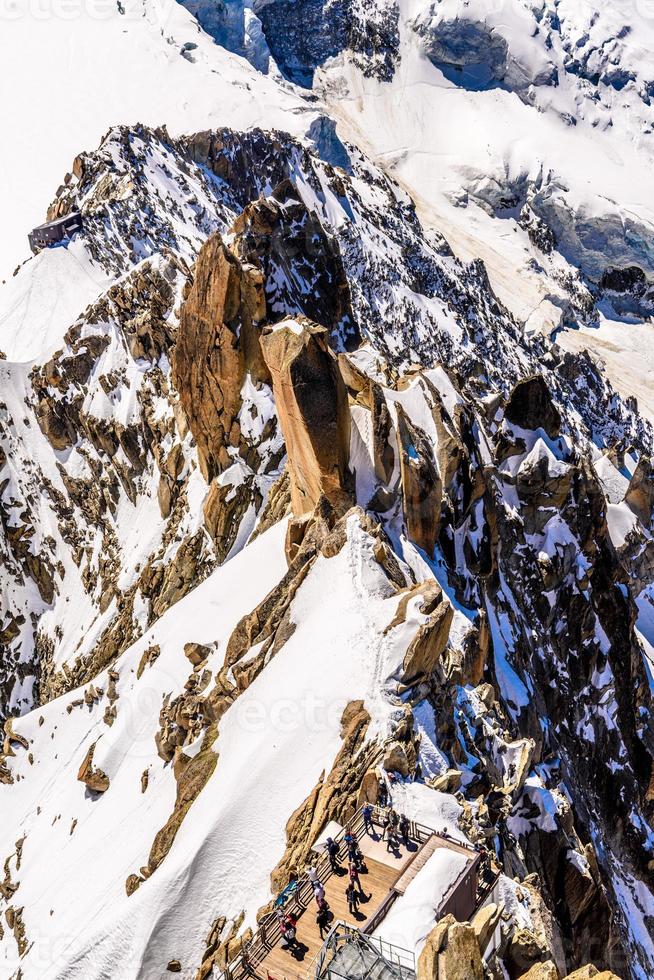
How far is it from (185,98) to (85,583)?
9495 cm

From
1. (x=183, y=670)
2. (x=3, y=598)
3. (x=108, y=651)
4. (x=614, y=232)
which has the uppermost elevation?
(x=183, y=670)

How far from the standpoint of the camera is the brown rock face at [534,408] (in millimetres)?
52406

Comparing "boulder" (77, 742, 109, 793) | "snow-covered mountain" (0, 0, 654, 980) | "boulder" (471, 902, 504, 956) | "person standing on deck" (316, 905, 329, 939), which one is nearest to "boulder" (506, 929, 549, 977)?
"snow-covered mountain" (0, 0, 654, 980)

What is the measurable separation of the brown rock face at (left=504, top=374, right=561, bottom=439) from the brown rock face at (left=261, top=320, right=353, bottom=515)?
19752 millimetres

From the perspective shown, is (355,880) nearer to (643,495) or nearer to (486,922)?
(486,922)

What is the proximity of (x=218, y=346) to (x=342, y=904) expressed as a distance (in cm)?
3096

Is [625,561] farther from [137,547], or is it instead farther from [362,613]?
[362,613]

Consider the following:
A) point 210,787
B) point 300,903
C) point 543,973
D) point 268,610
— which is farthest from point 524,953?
point 268,610

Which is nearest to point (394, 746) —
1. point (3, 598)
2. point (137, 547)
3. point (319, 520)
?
point (319, 520)

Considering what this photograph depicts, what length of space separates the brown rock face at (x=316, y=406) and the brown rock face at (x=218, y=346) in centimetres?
1021

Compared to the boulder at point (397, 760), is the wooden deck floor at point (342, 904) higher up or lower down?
higher up

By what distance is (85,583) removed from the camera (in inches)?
2386

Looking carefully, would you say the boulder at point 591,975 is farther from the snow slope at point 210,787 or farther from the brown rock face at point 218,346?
the brown rock face at point 218,346

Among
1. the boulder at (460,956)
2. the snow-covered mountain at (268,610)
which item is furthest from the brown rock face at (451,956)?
the snow-covered mountain at (268,610)
